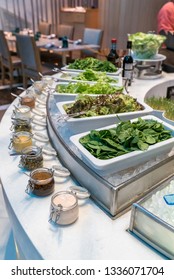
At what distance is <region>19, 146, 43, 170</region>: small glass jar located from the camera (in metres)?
1.12

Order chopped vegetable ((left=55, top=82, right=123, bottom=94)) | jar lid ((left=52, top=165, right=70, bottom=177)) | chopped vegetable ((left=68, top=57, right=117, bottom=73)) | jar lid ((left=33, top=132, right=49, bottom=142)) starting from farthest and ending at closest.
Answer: chopped vegetable ((left=68, top=57, right=117, bottom=73))
chopped vegetable ((left=55, top=82, right=123, bottom=94))
jar lid ((left=33, top=132, right=49, bottom=142))
jar lid ((left=52, top=165, right=70, bottom=177))

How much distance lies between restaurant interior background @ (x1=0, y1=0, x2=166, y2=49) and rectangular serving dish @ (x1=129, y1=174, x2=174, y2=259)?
6319 millimetres

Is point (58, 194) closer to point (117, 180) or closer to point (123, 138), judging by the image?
point (117, 180)

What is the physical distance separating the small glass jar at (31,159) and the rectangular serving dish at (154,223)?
49cm

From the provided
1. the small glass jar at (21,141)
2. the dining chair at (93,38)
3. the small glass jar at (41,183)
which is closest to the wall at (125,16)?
the dining chair at (93,38)

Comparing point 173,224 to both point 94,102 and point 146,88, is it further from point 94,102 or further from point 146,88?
point 146,88

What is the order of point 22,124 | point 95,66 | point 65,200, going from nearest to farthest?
point 65,200 → point 22,124 → point 95,66

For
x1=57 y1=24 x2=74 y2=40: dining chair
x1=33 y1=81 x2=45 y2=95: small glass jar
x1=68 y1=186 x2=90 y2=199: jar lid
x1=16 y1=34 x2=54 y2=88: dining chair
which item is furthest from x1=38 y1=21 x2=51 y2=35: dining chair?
x1=68 y1=186 x2=90 y2=199: jar lid

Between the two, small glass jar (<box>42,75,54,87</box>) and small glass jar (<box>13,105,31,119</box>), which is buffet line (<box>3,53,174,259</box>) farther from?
small glass jar (<box>42,75,54,87</box>)

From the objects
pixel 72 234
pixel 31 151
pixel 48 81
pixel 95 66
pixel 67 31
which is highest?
pixel 67 31

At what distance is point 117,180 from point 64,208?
21cm

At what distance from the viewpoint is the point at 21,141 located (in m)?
1.25

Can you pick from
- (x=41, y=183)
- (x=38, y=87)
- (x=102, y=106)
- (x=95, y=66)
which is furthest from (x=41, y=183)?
(x=95, y=66)

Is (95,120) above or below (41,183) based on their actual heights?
above
